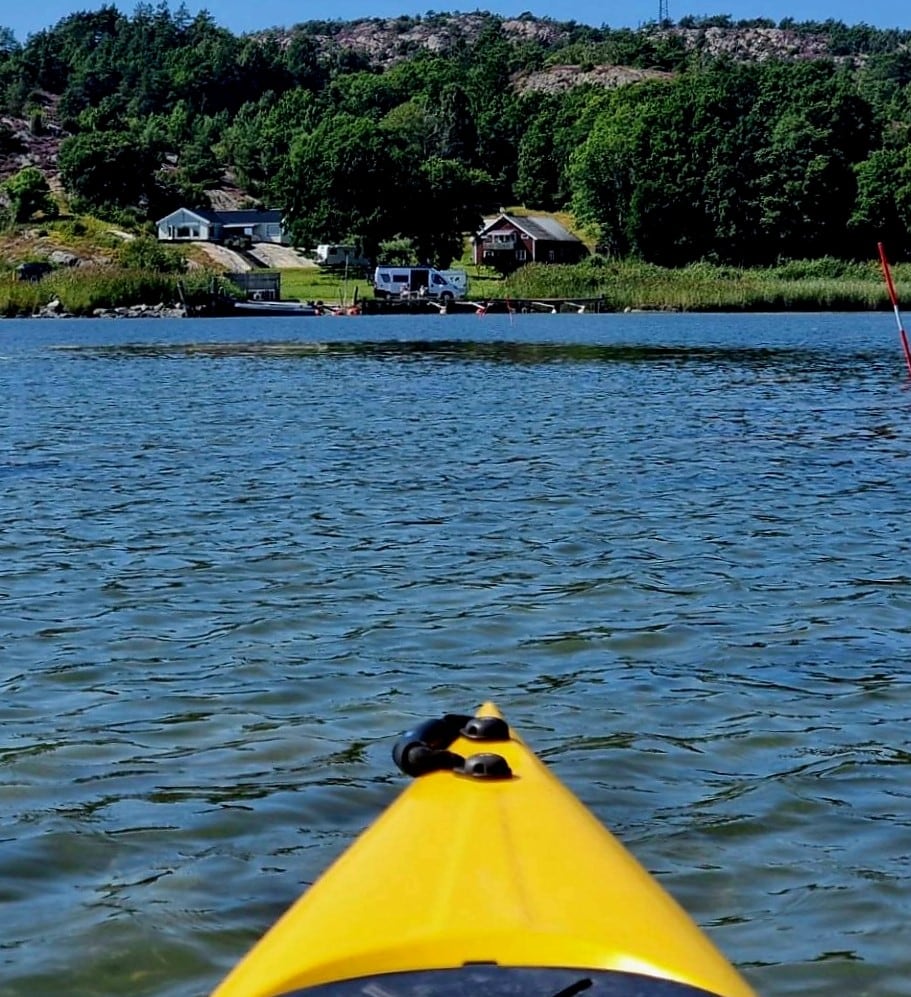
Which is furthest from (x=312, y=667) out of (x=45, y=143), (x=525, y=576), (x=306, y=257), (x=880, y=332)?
(x=45, y=143)

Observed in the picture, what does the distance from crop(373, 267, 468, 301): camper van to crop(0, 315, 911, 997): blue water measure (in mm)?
69042

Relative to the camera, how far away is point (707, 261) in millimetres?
113250

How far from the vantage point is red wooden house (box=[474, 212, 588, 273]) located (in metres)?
120

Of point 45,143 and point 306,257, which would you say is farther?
point 45,143

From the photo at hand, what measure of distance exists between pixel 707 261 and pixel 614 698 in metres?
109

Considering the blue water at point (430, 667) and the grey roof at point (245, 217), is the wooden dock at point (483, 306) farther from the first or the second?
the blue water at point (430, 667)

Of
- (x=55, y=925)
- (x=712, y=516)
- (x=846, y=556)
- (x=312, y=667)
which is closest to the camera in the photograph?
(x=55, y=925)

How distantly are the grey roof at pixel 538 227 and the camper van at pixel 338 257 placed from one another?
1260 cm

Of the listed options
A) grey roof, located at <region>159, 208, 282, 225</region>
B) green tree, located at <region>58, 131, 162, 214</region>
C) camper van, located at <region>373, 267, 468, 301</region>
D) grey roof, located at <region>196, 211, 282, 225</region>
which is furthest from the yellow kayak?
grey roof, located at <region>196, 211, 282, 225</region>

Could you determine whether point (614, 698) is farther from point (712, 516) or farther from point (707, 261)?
point (707, 261)

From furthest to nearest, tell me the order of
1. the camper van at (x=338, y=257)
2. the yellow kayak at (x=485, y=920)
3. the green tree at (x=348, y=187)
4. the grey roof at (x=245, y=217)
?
the grey roof at (x=245, y=217)
the green tree at (x=348, y=187)
the camper van at (x=338, y=257)
the yellow kayak at (x=485, y=920)

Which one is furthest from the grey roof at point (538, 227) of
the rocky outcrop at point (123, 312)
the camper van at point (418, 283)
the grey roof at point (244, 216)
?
the rocky outcrop at point (123, 312)

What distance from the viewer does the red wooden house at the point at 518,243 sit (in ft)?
393

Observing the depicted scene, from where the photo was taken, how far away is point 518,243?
120875 millimetres
